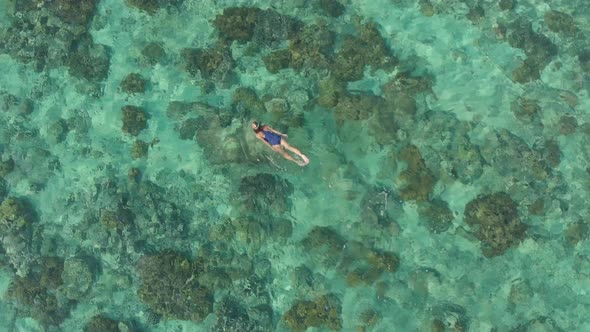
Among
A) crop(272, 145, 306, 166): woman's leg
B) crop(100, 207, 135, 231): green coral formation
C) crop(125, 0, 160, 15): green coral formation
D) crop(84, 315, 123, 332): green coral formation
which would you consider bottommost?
crop(84, 315, 123, 332): green coral formation

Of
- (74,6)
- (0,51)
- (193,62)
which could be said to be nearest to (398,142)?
(193,62)

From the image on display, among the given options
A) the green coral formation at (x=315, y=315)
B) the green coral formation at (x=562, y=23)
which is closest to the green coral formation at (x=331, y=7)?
the green coral formation at (x=562, y=23)

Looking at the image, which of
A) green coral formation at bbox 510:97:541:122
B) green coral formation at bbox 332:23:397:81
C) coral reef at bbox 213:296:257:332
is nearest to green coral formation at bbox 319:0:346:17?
green coral formation at bbox 332:23:397:81

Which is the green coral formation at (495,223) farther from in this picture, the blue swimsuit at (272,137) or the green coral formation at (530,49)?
the blue swimsuit at (272,137)

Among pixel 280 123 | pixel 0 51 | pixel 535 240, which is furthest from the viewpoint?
pixel 0 51

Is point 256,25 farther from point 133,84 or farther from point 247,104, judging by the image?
point 133,84

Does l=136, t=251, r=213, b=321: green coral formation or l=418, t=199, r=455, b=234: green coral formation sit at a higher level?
l=418, t=199, r=455, b=234: green coral formation

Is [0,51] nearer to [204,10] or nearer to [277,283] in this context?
[204,10]

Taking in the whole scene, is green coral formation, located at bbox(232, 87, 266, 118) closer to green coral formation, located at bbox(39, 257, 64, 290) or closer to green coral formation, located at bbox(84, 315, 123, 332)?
green coral formation, located at bbox(39, 257, 64, 290)
